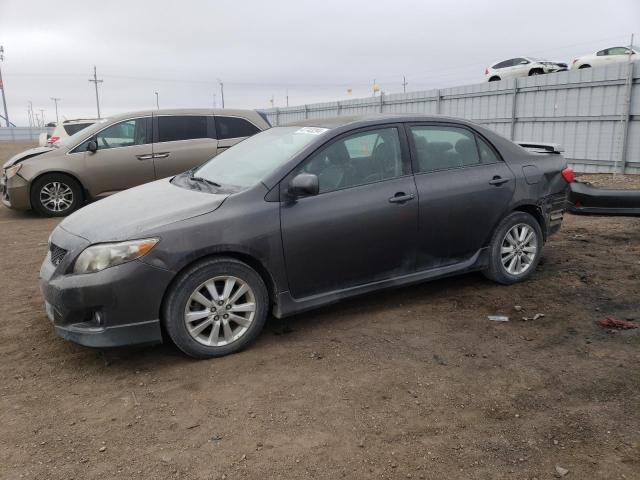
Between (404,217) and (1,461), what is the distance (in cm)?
309

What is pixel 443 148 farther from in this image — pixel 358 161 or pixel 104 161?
pixel 104 161

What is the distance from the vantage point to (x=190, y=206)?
387 centimetres

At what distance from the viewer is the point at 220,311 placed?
3.76 m

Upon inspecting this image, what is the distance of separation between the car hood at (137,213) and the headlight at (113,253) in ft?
0.18

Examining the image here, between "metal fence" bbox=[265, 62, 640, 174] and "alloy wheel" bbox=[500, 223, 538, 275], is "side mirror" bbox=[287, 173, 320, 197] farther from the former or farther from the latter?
"metal fence" bbox=[265, 62, 640, 174]

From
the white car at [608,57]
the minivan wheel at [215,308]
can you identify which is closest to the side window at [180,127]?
the minivan wheel at [215,308]

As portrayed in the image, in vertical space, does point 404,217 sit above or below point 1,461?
above

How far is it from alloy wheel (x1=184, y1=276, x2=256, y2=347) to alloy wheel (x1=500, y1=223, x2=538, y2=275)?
2537 millimetres

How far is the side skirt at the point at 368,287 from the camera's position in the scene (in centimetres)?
403

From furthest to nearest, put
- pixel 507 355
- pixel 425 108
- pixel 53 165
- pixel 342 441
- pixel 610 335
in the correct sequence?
pixel 425 108 < pixel 53 165 < pixel 610 335 < pixel 507 355 < pixel 342 441

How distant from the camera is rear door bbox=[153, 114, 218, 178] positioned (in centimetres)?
948

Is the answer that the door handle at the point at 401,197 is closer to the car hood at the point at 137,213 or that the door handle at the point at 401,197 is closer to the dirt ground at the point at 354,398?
the dirt ground at the point at 354,398

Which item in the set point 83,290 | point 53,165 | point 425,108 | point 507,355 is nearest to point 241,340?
point 83,290

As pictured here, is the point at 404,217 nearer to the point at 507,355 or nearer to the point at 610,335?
the point at 507,355
